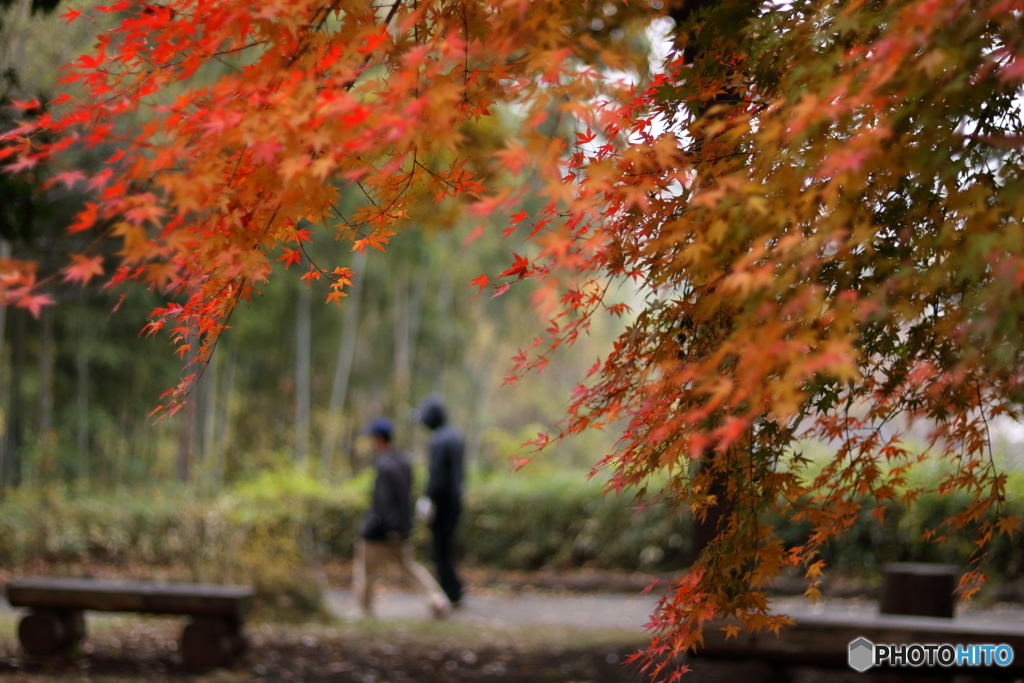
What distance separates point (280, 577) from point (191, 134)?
184 inches

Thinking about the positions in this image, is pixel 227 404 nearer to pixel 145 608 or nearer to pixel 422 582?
pixel 422 582

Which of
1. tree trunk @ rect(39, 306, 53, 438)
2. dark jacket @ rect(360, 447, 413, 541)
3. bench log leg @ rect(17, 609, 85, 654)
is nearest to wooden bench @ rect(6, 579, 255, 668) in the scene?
bench log leg @ rect(17, 609, 85, 654)

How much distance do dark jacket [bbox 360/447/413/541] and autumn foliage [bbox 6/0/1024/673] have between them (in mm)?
3969

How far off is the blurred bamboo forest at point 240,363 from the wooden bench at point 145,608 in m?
2.94

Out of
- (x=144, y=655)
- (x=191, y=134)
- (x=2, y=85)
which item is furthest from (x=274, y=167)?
(x=144, y=655)

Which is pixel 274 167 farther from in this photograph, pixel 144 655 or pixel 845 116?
pixel 144 655

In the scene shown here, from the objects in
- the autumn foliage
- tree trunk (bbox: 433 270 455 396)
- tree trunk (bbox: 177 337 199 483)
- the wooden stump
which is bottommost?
the wooden stump

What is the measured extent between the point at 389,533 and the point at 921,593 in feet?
11.4

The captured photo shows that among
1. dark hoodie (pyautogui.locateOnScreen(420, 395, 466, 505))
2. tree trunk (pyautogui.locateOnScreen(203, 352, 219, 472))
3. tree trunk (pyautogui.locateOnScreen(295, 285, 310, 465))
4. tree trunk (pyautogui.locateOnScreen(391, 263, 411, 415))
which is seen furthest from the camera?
tree trunk (pyautogui.locateOnScreen(391, 263, 411, 415))

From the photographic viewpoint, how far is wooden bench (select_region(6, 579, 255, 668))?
4.48m

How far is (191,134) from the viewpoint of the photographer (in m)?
Answer: 1.86

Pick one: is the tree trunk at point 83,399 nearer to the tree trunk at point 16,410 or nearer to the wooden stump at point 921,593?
the tree trunk at point 16,410

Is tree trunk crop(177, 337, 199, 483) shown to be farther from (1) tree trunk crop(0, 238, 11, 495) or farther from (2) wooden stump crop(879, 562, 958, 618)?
(2) wooden stump crop(879, 562, 958, 618)

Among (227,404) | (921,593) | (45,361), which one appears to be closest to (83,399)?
(45,361)
